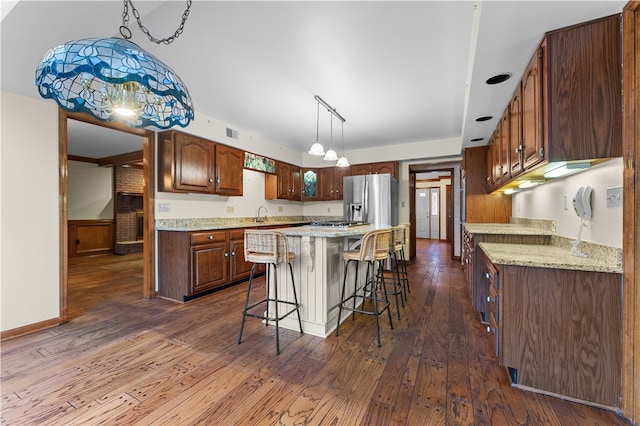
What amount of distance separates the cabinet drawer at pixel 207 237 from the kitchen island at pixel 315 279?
4.54 feet

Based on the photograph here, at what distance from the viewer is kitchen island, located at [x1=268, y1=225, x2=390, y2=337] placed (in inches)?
94.8

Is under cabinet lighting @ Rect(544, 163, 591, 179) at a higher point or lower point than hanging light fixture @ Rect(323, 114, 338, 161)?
lower

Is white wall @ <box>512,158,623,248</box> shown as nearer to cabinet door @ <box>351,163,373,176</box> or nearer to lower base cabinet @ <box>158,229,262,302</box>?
cabinet door @ <box>351,163,373,176</box>

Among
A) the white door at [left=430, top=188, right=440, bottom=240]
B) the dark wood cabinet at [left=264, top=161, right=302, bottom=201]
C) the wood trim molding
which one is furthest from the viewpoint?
the white door at [left=430, top=188, right=440, bottom=240]

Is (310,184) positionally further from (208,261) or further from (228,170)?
(208,261)

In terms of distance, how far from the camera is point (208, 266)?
3545 millimetres

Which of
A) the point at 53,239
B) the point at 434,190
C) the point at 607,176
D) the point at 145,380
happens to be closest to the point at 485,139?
the point at 607,176

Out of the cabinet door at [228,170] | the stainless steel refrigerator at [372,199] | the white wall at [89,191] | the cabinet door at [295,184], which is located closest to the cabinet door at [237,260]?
the cabinet door at [228,170]

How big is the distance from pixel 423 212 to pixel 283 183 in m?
7.06

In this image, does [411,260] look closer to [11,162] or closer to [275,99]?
[275,99]

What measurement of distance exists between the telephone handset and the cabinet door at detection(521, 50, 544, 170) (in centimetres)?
34

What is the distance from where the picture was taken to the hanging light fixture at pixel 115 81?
1.00 metres

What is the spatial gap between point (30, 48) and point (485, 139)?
4.77 meters

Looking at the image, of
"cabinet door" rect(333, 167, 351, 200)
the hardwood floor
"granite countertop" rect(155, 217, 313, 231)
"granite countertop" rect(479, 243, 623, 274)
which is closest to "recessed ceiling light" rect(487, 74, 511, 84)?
"granite countertop" rect(479, 243, 623, 274)
